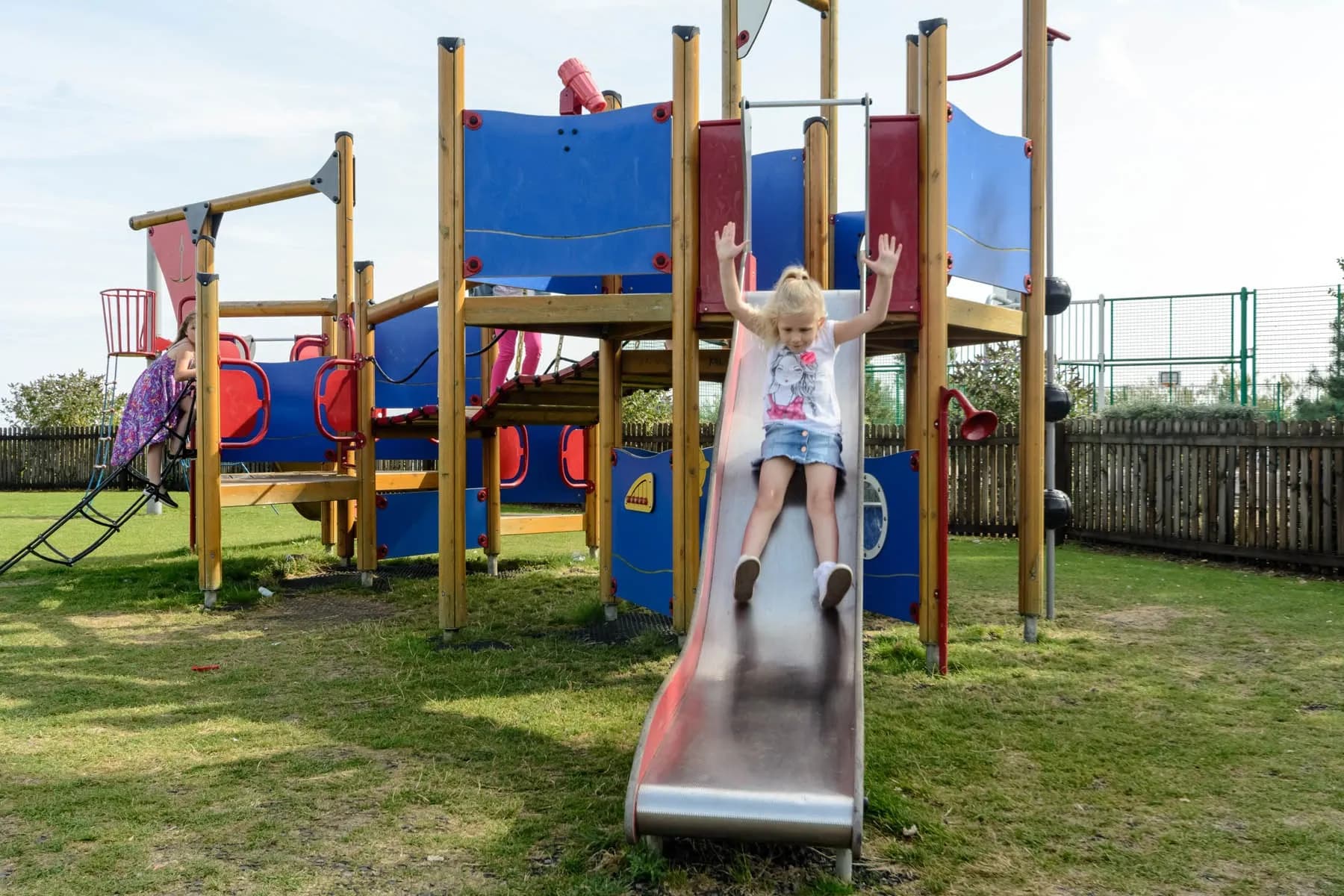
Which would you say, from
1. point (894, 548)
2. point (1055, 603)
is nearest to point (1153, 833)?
point (894, 548)

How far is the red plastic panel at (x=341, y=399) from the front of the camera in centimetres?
873

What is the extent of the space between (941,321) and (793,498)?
4.47 ft

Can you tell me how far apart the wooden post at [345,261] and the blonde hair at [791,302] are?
5075mm

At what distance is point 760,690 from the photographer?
12.6 feet

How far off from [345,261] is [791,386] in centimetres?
595

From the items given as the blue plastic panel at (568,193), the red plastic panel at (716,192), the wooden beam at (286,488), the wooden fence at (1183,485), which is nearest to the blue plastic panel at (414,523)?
the wooden beam at (286,488)

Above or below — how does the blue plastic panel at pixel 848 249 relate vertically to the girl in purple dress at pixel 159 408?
above

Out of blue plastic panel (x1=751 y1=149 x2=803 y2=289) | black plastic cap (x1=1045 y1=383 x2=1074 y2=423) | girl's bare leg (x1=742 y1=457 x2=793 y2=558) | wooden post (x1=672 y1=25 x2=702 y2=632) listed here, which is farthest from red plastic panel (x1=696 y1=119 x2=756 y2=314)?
black plastic cap (x1=1045 y1=383 x2=1074 y2=423)

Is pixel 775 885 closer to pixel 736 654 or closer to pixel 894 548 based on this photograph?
pixel 736 654

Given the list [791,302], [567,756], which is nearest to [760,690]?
[567,756]

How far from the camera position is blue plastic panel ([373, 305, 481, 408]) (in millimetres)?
9859

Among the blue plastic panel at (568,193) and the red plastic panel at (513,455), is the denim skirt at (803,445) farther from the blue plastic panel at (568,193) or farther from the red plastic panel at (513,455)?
the red plastic panel at (513,455)

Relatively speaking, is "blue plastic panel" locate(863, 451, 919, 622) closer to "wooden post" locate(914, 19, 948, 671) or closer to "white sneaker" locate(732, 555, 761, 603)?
"wooden post" locate(914, 19, 948, 671)

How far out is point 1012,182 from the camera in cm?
626
